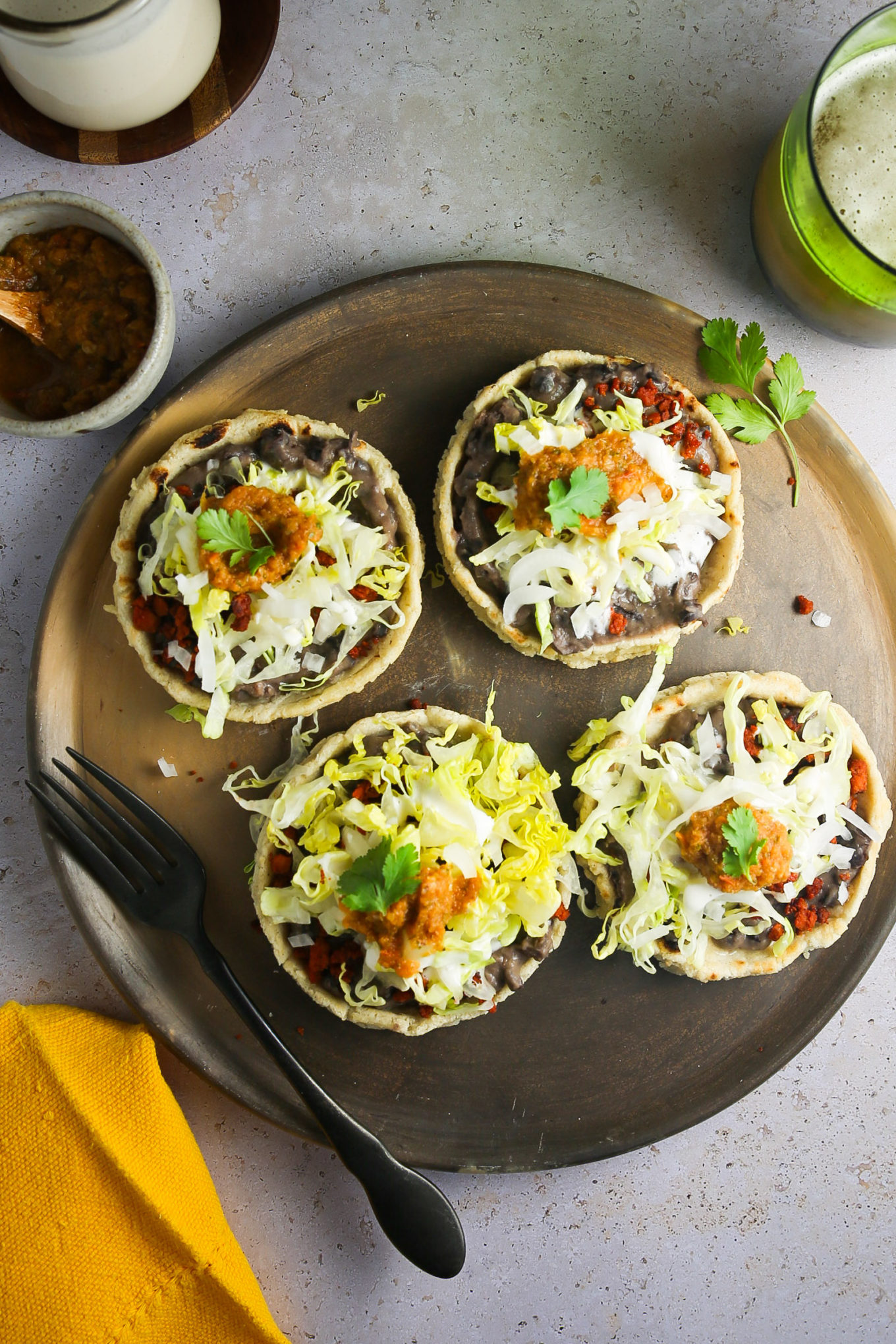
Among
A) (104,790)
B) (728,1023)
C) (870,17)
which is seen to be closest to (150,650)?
(104,790)

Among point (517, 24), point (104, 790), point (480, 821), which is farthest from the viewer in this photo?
point (517, 24)

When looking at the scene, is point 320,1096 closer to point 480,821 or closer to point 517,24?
point 480,821

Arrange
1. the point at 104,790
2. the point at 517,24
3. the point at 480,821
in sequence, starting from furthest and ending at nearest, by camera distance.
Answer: the point at 517,24
the point at 104,790
the point at 480,821

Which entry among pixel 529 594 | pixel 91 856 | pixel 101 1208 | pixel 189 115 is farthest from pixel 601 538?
pixel 101 1208

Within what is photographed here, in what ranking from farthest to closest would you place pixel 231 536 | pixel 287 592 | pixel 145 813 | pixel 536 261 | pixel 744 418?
pixel 536 261 < pixel 744 418 < pixel 145 813 < pixel 287 592 < pixel 231 536

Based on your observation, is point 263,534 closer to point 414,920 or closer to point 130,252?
point 130,252

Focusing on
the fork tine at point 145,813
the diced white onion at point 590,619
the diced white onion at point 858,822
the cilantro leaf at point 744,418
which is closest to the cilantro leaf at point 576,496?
the diced white onion at point 590,619

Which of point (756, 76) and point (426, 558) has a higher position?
point (756, 76)
